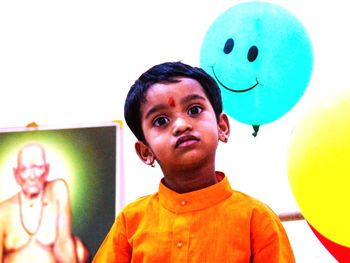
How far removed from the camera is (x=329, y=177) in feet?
2.94

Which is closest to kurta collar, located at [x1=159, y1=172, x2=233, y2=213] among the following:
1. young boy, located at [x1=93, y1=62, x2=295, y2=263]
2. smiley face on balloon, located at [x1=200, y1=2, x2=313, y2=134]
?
young boy, located at [x1=93, y1=62, x2=295, y2=263]

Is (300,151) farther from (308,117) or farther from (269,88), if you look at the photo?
(269,88)

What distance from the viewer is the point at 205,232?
2.93 feet

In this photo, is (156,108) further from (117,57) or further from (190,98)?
(117,57)

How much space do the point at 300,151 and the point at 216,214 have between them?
0.64 feet

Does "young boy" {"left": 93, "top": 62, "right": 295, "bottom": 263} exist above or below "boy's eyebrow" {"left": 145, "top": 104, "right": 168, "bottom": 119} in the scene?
below

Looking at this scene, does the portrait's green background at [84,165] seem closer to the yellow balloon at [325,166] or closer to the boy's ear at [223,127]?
the boy's ear at [223,127]

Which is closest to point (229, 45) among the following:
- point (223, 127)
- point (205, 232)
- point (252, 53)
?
point (252, 53)

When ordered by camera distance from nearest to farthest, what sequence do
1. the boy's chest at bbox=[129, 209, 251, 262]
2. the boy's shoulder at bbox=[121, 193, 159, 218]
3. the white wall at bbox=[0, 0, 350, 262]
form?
the boy's chest at bbox=[129, 209, 251, 262], the boy's shoulder at bbox=[121, 193, 159, 218], the white wall at bbox=[0, 0, 350, 262]

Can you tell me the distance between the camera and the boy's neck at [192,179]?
949 mm

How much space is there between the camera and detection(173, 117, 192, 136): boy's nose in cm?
90

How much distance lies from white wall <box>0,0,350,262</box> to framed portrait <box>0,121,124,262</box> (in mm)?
40

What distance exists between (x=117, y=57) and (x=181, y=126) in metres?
0.92

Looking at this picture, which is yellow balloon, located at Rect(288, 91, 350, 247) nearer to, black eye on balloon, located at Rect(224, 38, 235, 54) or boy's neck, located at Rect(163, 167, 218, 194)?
boy's neck, located at Rect(163, 167, 218, 194)
